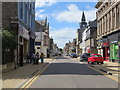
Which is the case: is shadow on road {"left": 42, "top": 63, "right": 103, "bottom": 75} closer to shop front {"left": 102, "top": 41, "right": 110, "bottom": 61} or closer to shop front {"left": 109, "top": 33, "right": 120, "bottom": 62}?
shop front {"left": 109, "top": 33, "right": 120, "bottom": 62}

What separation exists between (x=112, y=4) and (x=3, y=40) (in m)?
26.4

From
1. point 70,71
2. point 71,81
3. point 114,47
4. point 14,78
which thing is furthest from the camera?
point 114,47

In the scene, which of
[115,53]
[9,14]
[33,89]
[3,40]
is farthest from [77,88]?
[115,53]

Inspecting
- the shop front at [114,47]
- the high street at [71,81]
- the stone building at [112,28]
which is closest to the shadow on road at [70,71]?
the high street at [71,81]

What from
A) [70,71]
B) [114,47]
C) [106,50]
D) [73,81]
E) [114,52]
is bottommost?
[70,71]

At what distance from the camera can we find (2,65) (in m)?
20.6

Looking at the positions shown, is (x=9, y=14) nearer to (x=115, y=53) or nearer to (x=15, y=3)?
(x=15, y=3)

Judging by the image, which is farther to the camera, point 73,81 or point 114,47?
point 114,47

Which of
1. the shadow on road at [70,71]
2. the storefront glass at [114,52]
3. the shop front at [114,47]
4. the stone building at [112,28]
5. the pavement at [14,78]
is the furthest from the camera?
the storefront glass at [114,52]

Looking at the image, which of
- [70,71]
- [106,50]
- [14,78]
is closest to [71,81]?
[14,78]

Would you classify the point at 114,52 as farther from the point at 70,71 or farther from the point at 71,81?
the point at 71,81

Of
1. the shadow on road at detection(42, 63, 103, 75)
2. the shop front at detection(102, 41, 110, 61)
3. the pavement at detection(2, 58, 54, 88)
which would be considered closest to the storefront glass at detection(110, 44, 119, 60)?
the shop front at detection(102, 41, 110, 61)

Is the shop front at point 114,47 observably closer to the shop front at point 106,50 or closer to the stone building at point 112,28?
the stone building at point 112,28

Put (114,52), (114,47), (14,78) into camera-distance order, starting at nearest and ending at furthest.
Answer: (14,78), (114,52), (114,47)
